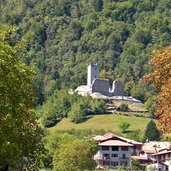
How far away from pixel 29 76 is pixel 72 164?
175 ft

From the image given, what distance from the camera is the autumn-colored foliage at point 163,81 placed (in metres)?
A: 21.0

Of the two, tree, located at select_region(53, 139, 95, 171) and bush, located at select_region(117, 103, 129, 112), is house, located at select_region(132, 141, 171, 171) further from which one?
bush, located at select_region(117, 103, 129, 112)

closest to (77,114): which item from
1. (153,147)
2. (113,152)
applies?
(153,147)

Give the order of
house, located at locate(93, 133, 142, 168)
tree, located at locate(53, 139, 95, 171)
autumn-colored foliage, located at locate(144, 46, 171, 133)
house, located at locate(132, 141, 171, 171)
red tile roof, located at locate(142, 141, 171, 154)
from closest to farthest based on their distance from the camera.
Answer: autumn-colored foliage, located at locate(144, 46, 171, 133), tree, located at locate(53, 139, 95, 171), house, located at locate(132, 141, 171, 171), house, located at locate(93, 133, 142, 168), red tile roof, located at locate(142, 141, 171, 154)

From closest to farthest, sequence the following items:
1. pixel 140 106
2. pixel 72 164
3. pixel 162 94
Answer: pixel 162 94 < pixel 72 164 < pixel 140 106

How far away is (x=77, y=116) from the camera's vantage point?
177000 millimetres

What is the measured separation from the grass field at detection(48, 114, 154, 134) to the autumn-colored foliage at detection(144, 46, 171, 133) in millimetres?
137633

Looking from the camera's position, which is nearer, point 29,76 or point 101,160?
point 29,76

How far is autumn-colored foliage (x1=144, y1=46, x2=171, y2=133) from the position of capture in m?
21.0

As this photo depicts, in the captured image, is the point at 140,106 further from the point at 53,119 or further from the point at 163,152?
the point at 163,152

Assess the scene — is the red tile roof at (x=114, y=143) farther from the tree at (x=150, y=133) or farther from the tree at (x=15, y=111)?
the tree at (x=15, y=111)

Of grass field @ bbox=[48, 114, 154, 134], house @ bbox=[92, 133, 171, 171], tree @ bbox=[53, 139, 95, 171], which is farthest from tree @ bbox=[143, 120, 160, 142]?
tree @ bbox=[53, 139, 95, 171]

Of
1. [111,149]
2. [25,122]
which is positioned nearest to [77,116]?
[111,149]

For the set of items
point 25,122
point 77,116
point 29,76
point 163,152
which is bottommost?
point 25,122
